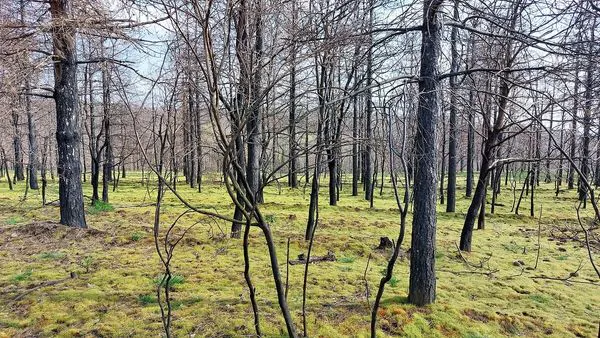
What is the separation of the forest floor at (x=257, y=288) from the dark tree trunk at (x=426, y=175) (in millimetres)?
323

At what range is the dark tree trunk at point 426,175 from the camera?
144 inches

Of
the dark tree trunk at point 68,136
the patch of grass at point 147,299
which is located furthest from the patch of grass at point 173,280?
the dark tree trunk at point 68,136

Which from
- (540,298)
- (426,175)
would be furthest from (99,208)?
(540,298)

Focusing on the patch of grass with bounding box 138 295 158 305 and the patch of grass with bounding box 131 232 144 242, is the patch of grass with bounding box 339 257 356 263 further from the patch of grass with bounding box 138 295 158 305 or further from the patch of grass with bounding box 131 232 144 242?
the patch of grass with bounding box 131 232 144 242

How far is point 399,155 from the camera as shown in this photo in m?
1.91

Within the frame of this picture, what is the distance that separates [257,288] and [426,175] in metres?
2.42

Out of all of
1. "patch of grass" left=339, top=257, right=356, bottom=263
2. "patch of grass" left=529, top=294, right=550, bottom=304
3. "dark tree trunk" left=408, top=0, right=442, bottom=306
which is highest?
"dark tree trunk" left=408, top=0, right=442, bottom=306

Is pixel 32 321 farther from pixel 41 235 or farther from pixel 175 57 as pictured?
pixel 41 235

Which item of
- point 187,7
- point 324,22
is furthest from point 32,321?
point 324,22

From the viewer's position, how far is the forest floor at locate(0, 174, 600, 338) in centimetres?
339

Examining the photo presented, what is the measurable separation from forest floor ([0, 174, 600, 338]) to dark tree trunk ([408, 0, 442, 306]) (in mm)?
323

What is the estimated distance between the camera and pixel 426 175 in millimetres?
3766

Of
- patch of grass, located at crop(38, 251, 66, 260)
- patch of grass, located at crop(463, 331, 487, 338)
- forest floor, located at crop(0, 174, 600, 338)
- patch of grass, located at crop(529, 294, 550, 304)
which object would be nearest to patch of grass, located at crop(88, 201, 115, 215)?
forest floor, located at crop(0, 174, 600, 338)

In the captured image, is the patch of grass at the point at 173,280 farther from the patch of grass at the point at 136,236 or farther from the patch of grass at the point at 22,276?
the patch of grass at the point at 136,236
